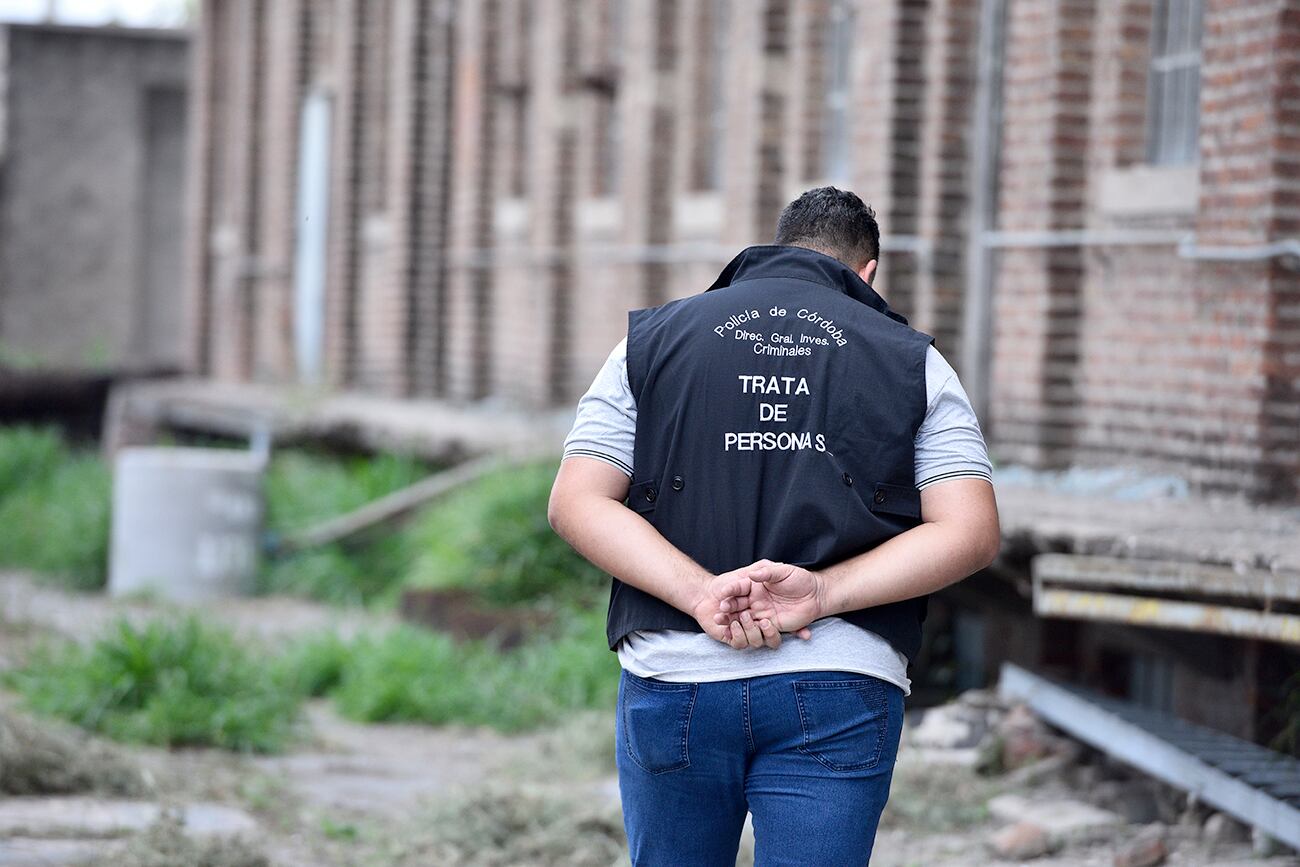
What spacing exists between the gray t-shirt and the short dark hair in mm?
272

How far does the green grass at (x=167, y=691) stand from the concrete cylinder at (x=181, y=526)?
4.31 m

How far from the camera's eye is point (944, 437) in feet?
10.8

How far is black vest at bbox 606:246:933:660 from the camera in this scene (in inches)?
126

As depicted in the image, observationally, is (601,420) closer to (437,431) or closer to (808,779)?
(808,779)

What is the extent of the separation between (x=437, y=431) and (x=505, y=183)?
308 centimetres

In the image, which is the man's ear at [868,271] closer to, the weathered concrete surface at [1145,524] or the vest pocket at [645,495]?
the vest pocket at [645,495]

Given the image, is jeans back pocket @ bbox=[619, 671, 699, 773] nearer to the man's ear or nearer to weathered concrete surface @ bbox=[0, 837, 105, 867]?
the man's ear

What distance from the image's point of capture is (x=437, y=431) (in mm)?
14211

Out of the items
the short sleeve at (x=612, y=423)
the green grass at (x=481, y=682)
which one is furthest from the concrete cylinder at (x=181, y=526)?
the short sleeve at (x=612, y=423)

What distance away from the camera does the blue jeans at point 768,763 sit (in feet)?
10.4

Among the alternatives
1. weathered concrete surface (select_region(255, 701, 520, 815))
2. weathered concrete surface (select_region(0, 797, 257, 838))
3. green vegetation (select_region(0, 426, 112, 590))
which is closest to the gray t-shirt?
weathered concrete surface (select_region(0, 797, 257, 838))

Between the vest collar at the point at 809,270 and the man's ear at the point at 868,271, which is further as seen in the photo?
the man's ear at the point at 868,271

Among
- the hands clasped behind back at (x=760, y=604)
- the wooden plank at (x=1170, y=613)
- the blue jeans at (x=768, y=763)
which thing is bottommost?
the wooden plank at (x=1170, y=613)

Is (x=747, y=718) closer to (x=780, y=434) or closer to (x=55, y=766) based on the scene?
(x=780, y=434)
